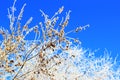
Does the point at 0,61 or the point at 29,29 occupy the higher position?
the point at 29,29

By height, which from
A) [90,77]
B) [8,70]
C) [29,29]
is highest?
[90,77]

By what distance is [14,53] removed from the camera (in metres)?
6.62

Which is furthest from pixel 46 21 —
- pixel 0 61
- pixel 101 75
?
pixel 101 75

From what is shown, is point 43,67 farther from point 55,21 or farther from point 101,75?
point 101,75

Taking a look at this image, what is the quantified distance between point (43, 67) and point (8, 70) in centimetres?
62

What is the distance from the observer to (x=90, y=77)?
48.5 ft

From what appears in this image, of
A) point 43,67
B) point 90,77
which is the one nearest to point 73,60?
point 90,77

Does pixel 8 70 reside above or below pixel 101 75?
below

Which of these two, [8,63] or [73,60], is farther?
[73,60]

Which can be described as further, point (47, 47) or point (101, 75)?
point (101, 75)

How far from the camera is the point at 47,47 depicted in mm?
6520

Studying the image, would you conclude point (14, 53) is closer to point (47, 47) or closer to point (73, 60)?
point (47, 47)

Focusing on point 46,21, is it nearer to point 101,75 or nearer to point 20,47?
point 20,47

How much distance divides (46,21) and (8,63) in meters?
0.98
